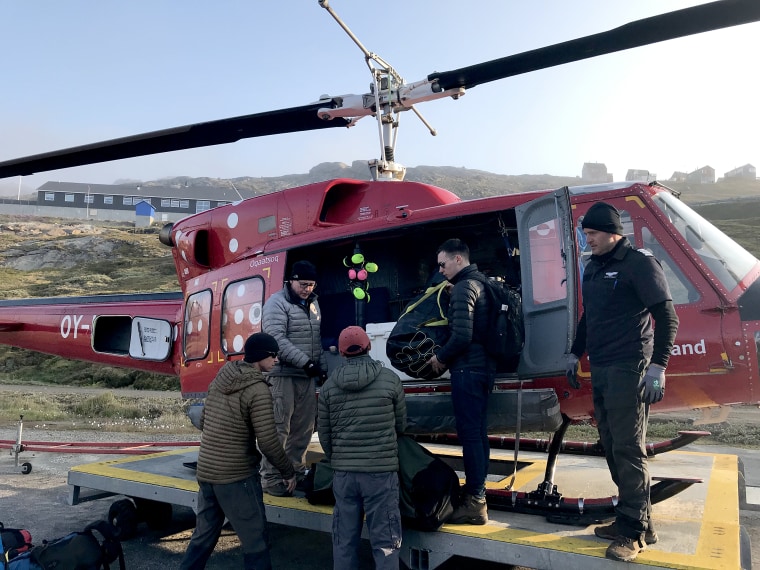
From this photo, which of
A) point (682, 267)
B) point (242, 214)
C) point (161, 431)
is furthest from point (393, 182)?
point (161, 431)

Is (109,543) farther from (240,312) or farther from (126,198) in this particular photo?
(126,198)

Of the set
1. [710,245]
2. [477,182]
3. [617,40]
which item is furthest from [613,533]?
[477,182]

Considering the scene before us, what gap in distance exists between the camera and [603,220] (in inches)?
136

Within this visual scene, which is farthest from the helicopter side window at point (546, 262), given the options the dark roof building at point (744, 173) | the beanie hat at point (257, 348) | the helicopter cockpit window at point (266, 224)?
the dark roof building at point (744, 173)

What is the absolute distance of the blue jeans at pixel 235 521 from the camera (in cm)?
400

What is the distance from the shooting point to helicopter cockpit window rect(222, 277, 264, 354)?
6.09 m

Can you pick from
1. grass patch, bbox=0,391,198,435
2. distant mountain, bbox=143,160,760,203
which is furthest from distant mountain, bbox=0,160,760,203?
grass patch, bbox=0,391,198,435

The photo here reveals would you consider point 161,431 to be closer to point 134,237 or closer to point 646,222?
point 646,222

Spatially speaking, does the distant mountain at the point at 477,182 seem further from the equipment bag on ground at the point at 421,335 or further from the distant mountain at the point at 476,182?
the equipment bag on ground at the point at 421,335

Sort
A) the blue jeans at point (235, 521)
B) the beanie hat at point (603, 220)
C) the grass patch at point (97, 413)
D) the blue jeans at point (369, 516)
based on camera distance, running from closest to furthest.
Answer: the beanie hat at point (603, 220), the blue jeans at point (369, 516), the blue jeans at point (235, 521), the grass patch at point (97, 413)

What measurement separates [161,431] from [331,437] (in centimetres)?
968

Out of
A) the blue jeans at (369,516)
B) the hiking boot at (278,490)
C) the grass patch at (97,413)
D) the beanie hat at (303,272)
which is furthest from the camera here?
the grass patch at (97,413)

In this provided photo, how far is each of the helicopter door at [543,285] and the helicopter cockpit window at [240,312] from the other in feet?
8.81

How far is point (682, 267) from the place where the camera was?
4316 mm
